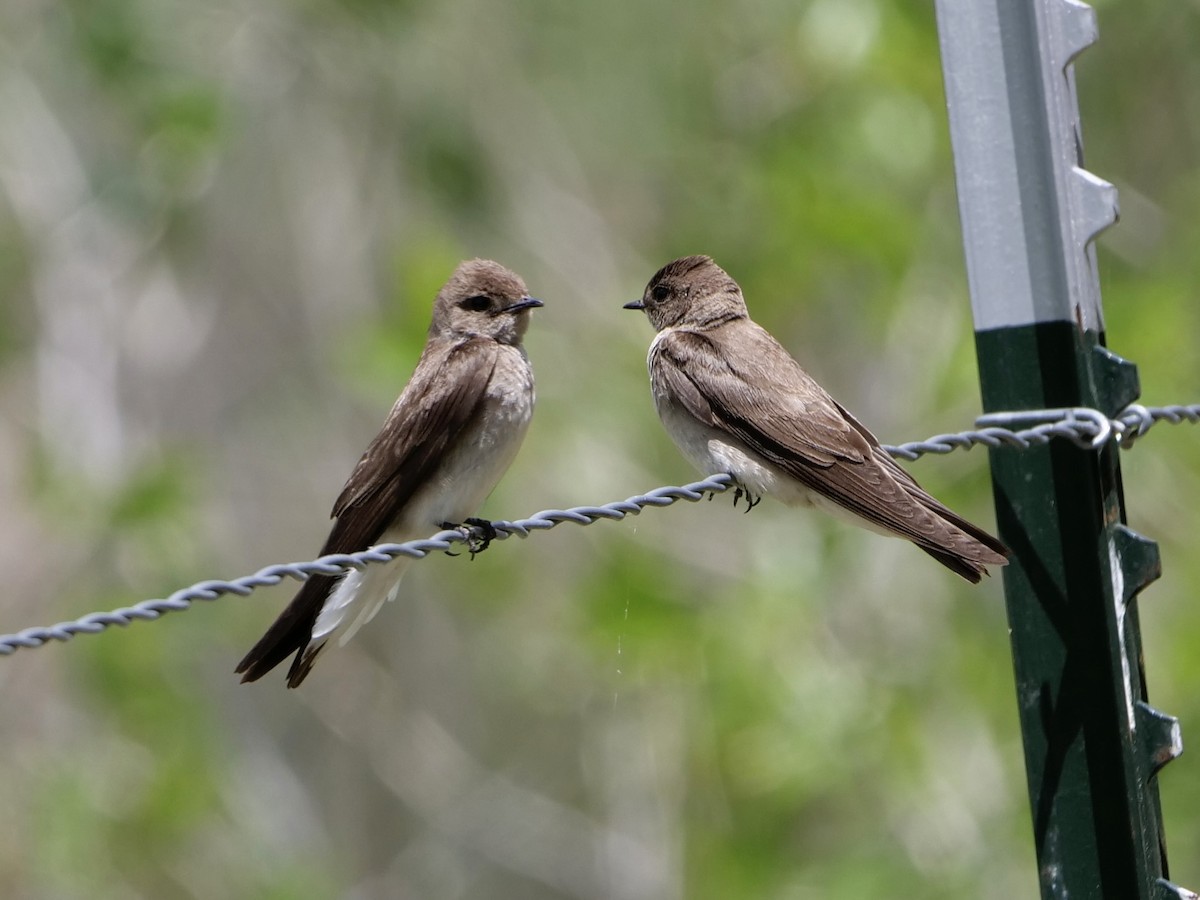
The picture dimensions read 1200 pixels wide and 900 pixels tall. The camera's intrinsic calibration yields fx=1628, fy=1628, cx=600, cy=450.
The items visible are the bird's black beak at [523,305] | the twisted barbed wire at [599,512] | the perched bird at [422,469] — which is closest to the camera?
the twisted barbed wire at [599,512]

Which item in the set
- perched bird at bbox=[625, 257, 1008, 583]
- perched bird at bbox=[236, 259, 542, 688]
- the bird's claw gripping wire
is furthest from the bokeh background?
the bird's claw gripping wire

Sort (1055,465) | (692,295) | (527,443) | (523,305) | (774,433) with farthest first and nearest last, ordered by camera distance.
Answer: (527,443) → (692,295) → (523,305) → (774,433) → (1055,465)

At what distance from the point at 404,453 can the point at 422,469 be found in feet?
0.23

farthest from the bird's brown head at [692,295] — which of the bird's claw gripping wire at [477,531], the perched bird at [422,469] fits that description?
the bird's claw gripping wire at [477,531]

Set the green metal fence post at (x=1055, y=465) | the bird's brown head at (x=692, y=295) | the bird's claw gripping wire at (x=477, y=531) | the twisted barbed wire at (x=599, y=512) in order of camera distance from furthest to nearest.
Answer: the bird's brown head at (x=692, y=295) < the bird's claw gripping wire at (x=477, y=531) < the green metal fence post at (x=1055, y=465) < the twisted barbed wire at (x=599, y=512)

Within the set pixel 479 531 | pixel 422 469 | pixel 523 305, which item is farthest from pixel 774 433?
pixel 523 305

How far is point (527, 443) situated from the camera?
27.8 feet

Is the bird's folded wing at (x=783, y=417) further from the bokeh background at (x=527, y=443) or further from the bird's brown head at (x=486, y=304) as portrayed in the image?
the bokeh background at (x=527, y=443)

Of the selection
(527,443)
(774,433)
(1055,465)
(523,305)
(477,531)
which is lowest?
(1055,465)

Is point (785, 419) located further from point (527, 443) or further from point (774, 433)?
point (527, 443)

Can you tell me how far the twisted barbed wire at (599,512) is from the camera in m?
3.08

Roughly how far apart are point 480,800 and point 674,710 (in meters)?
2.38

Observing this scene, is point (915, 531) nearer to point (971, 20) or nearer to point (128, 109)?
point (971, 20)

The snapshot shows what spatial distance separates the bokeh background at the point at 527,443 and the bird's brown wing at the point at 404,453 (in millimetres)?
2521
